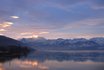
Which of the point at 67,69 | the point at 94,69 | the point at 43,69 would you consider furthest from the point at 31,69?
the point at 94,69

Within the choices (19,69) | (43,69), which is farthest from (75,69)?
(19,69)

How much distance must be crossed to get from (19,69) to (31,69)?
2.39 meters

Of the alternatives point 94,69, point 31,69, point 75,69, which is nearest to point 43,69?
point 31,69

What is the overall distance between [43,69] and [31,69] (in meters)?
2.38

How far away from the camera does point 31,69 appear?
5172 cm

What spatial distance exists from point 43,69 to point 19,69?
4.77 meters

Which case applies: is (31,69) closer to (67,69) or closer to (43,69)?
(43,69)

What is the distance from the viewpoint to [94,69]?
51531mm

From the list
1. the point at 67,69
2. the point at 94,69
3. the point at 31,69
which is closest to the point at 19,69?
the point at 31,69

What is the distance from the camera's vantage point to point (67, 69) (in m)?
51.8

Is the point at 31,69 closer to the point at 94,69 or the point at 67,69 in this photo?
the point at 67,69

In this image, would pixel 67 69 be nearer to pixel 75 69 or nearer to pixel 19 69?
pixel 75 69

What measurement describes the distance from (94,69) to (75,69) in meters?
3.83

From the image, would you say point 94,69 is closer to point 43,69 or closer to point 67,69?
point 67,69
